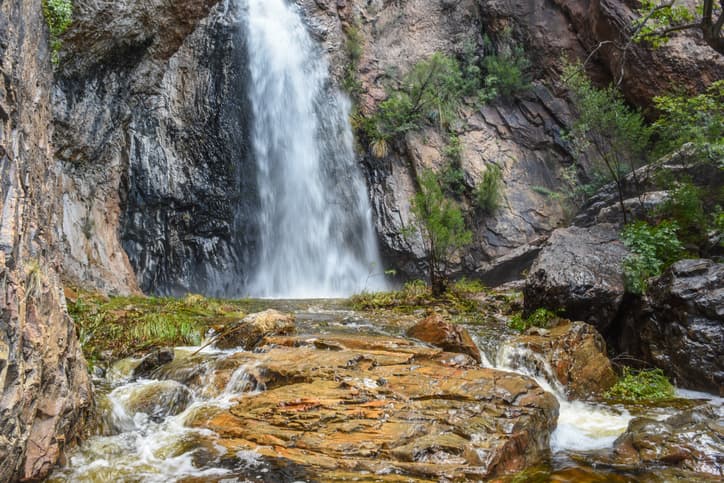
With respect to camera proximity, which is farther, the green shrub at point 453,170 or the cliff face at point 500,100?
the green shrub at point 453,170

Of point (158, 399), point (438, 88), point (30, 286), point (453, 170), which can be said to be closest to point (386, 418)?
point (158, 399)

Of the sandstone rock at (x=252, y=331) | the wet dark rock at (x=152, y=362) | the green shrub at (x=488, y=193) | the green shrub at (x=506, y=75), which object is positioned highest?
the green shrub at (x=506, y=75)

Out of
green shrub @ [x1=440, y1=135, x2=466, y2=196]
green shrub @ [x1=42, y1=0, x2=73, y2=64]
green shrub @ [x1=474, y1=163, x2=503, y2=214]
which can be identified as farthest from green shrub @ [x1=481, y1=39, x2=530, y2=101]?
green shrub @ [x1=42, y1=0, x2=73, y2=64]

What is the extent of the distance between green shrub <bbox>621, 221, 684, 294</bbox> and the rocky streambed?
1.94 meters

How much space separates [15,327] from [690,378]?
7530 millimetres

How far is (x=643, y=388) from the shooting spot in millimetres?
6254

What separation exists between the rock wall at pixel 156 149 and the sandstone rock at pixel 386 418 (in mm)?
8986

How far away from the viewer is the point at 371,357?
5.95 meters

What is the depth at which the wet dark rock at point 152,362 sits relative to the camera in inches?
237

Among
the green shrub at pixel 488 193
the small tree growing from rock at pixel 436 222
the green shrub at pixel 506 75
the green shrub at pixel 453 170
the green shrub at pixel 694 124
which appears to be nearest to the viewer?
the green shrub at pixel 694 124

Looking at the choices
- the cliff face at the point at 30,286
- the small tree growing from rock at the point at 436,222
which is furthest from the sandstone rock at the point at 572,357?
the cliff face at the point at 30,286

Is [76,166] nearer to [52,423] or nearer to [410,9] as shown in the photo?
[52,423]

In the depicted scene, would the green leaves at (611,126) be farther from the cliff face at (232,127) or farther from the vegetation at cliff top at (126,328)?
the vegetation at cliff top at (126,328)

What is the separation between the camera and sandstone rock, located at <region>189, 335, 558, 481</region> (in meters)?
3.73
